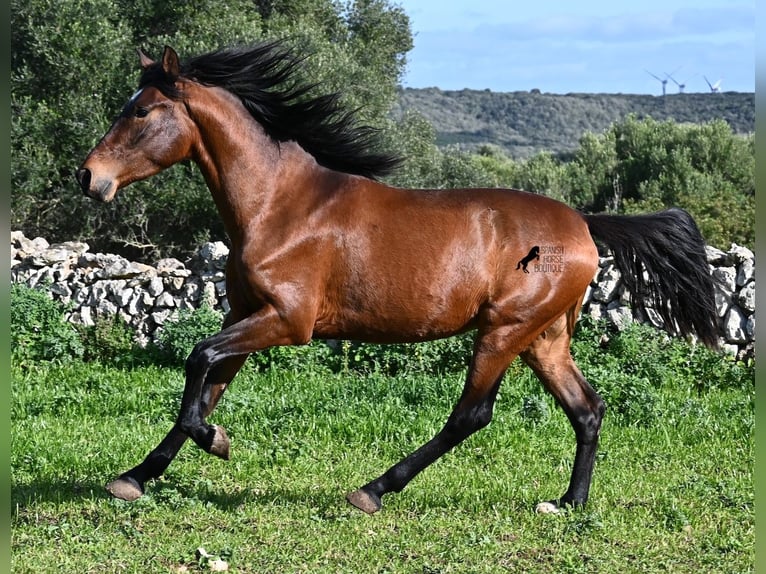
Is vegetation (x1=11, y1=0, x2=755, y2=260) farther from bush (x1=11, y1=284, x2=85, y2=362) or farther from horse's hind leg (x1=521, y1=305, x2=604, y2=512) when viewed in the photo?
horse's hind leg (x1=521, y1=305, x2=604, y2=512)

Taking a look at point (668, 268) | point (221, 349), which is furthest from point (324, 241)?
point (668, 268)

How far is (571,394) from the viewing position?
17.9 feet

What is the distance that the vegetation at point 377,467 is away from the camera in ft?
15.2

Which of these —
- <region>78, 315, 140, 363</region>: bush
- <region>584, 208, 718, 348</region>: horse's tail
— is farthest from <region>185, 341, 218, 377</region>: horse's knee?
<region>78, 315, 140, 363</region>: bush

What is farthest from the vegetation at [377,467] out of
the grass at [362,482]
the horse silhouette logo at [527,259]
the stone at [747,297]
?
the horse silhouette logo at [527,259]

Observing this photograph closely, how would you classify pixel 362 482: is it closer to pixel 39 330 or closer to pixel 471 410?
pixel 471 410

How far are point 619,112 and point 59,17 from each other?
132 ft

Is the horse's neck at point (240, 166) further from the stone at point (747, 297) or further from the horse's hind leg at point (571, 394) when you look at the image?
the stone at point (747, 297)

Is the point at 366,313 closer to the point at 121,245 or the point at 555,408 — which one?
the point at 555,408

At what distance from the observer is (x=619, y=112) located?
159 feet

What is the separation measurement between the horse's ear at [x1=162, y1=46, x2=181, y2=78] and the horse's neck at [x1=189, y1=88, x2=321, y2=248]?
0.63 ft

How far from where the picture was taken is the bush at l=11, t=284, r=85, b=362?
9.08 metres

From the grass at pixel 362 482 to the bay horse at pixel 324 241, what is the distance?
317 mm

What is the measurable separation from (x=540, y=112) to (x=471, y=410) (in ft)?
156
